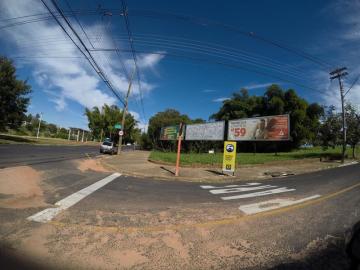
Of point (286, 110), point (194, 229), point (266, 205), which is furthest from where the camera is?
point (286, 110)

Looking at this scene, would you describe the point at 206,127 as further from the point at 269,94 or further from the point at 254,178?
the point at 269,94

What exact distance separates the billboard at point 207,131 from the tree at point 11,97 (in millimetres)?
22357

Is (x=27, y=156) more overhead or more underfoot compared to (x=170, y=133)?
more underfoot

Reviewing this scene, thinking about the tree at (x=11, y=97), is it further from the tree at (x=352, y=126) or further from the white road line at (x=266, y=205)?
the tree at (x=352, y=126)

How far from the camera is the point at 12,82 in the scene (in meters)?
28.6

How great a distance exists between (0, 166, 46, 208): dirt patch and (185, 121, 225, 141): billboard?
19040 mm

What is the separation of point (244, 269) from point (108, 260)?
1790 millimetres

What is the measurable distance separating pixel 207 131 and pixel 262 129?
766cm

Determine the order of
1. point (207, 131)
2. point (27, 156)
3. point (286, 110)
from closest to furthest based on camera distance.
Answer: point (27, 156) → point (207, 131) → point (286, 110)

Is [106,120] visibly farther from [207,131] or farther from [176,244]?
[176,244]

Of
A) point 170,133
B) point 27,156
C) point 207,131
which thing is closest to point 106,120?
point 170,133

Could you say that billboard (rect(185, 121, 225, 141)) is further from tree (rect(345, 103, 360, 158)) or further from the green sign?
tree (rect(345, 103, 360, 158))

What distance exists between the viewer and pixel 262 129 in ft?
66.0

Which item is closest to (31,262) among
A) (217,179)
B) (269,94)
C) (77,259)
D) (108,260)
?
(77,259)
